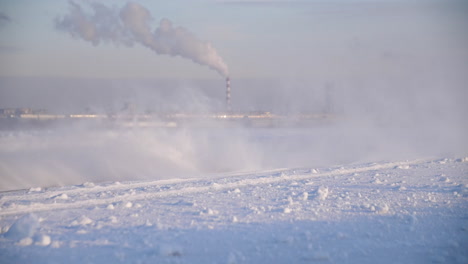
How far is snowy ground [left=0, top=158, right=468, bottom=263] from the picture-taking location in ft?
16.2

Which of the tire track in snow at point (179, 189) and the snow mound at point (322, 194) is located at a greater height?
the snow mound at point (322, 194)

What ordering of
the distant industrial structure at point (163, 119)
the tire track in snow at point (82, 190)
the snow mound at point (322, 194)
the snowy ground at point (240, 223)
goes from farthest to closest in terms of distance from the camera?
the distant industrial structure at point (163, 119)
the tire track in snow at point (82, 190)
the snow mound at point (322, 194)
the snowy ground at point (240, 223)

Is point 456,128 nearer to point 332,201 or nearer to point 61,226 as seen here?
point 332,201

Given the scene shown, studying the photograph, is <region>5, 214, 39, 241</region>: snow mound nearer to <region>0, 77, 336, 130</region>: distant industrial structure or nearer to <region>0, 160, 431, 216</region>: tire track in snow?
<region>0, 160, 431, 216</region>: tire track in snow

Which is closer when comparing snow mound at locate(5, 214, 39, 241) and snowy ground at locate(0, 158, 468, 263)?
snowy ground at locate(0, 158, 468, 263)

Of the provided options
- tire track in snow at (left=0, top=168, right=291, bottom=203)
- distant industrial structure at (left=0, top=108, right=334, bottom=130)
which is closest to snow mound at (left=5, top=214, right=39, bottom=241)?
tire track in snow at (left=0, top=168, right=291, bottom=203)

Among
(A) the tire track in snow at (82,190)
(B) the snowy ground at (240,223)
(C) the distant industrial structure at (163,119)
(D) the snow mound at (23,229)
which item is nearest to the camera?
(B) the snowy ground at (240,223)

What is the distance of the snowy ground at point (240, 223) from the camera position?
4949 mm

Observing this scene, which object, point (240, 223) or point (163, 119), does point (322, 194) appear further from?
point (163, 119)

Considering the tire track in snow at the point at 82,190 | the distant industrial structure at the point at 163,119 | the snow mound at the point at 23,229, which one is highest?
the snow mound at the point at 23,229

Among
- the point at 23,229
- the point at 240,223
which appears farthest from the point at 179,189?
the point at 23,229

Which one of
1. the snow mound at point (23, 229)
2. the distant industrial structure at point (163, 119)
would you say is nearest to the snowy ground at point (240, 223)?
the snow mound at point (23, 229)

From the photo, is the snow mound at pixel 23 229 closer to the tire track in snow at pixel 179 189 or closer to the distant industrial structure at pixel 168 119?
the tire track in snow at pixel 179 189

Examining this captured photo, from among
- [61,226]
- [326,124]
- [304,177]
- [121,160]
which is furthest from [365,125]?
[61,226]
